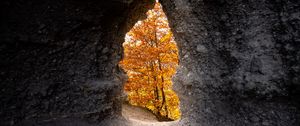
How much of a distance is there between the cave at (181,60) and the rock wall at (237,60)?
1 cm

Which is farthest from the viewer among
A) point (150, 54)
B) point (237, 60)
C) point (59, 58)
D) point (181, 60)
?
point (150, 54)

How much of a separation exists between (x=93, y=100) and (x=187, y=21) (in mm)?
2032

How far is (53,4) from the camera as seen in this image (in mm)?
3477

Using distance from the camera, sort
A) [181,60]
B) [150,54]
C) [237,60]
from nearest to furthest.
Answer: [237,60], [181,60], [150,54]

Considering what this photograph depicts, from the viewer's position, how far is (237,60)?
3.61 meters

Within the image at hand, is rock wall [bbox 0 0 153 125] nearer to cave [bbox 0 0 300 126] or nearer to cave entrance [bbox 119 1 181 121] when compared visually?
cave [bbox 0 0 300 126]

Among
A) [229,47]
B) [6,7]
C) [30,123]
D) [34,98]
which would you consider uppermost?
[6,7]

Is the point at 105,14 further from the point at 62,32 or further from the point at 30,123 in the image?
the point at 30,123

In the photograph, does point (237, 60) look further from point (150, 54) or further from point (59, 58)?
point (150, 54)

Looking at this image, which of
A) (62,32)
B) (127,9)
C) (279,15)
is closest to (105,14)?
(127,9)

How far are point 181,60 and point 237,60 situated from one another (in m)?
1.02

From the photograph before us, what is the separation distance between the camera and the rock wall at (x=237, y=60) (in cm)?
319

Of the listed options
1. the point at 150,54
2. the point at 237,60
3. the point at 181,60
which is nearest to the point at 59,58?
the point at 181,60

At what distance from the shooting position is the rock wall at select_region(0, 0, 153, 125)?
3.38m
